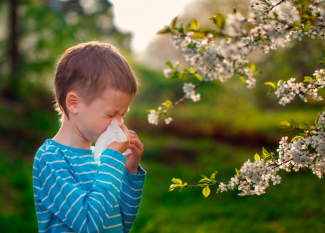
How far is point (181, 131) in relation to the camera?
25.8ft

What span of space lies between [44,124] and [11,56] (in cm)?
251

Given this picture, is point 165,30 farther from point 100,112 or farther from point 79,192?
point 79,192

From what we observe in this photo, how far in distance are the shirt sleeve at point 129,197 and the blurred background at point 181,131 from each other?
194 cm

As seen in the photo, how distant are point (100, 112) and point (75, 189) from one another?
0.42m

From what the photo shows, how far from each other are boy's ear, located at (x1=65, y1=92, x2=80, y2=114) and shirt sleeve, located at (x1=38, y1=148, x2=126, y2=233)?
25cm

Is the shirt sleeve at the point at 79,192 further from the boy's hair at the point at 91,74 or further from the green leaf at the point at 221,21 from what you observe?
the green leaf at the point at 221,21

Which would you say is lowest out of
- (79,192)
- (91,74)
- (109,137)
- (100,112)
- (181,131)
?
(79,192)

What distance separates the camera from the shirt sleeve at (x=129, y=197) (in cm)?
165

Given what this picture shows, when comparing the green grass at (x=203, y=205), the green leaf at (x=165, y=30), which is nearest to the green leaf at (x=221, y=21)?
the green leaf at (x=165, y=30)

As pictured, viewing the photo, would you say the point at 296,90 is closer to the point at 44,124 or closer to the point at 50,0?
the point at 44,124

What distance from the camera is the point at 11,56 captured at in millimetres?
8070

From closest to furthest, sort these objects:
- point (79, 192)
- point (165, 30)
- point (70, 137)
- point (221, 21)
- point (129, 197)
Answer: point (221, 21) → point (165, 30) → point (79, 192) → point (70, 137) → point (129, 197)

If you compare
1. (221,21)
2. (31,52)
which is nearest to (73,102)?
(221,21)

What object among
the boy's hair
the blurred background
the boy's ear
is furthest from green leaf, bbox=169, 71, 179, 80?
the blurred background
